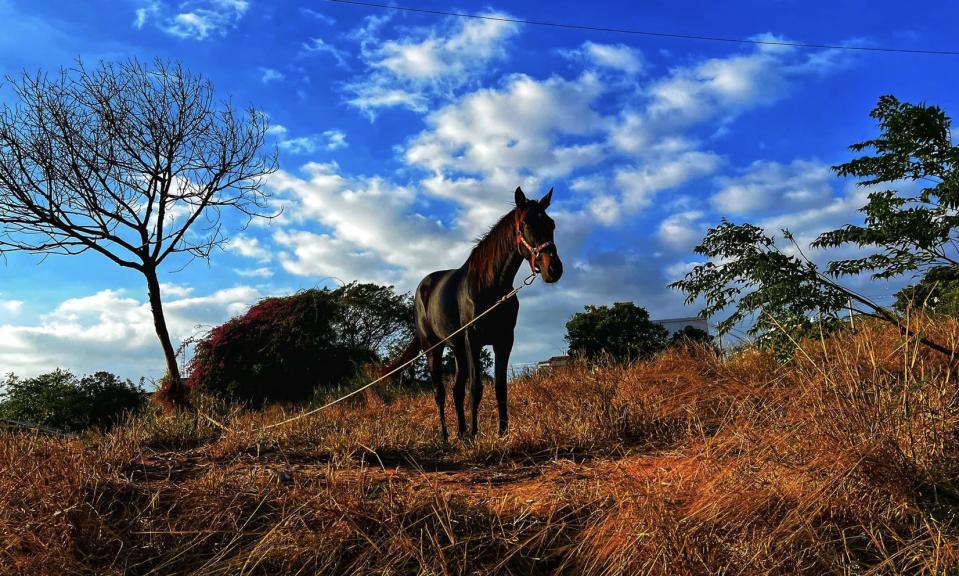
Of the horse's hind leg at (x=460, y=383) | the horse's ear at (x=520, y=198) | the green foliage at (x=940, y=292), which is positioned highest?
the horse's ear at (x=520, y=198)

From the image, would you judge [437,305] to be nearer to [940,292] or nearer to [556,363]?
[556,363]

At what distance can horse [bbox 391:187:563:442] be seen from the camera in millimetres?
5879

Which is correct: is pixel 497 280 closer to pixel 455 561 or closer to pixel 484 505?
pixel 484 505

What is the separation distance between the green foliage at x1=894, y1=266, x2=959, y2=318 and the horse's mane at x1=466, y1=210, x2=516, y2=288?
183 inches

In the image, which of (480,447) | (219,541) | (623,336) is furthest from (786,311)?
(623,336)

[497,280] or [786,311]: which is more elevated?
[497,280]

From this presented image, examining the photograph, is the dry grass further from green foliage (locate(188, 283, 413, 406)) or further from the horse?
green foliage (locate(188, 283, 413, 406))

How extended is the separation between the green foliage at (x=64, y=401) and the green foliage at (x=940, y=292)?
541 inches

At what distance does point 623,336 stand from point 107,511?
19115 millimetres

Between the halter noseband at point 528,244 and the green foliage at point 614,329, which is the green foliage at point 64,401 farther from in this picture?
the green foliage at point 614,329

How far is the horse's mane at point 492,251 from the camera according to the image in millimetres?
6301

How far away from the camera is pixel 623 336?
2156cm

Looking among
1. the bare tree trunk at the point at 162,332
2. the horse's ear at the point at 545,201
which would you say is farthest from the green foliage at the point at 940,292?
the bare tree trunk at the point at 162,332

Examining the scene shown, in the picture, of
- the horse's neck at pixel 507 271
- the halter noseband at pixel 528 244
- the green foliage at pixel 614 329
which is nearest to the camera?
the halter noseband at pixel 528 244
